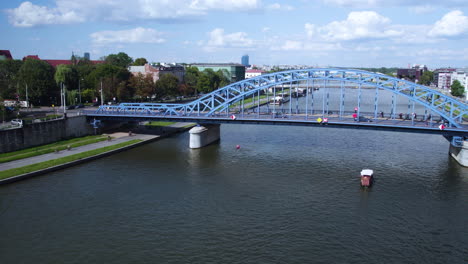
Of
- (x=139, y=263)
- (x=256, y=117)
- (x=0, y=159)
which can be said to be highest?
(x=256, y=117)

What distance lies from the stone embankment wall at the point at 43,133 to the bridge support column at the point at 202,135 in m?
16.6

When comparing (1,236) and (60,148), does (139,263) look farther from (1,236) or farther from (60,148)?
(60,148)

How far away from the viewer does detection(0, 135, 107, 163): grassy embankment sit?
41.9 m

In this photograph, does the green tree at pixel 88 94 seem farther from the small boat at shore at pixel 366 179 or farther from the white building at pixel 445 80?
the white building at pixel 445 80

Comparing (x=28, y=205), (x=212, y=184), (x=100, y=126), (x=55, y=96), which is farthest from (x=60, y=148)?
(x=55, y=96)

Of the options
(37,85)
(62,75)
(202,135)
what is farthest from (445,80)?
(37,85)

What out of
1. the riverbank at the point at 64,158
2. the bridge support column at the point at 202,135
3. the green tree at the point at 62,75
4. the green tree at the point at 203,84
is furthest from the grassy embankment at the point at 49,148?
the green tree at the point at 203,84

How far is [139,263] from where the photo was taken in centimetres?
2239

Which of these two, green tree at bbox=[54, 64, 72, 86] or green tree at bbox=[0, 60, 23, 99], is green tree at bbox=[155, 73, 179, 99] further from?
green tree at bbox=[0, 60, 23, 99]

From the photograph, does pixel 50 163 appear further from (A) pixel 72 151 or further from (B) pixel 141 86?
(B) pixel 141 86

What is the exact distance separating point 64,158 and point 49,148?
5.81 metres

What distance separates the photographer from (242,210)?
97.4 ft

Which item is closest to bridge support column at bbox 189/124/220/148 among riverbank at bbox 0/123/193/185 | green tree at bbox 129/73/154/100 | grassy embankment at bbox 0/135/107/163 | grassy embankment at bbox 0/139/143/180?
riverbank at bbox 0/123/193/185

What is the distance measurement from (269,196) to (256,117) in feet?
59.6
